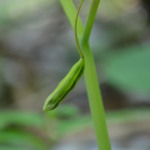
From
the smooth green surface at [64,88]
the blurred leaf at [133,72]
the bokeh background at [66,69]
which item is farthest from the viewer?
the bokeh background at [66,69]

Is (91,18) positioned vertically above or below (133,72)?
above

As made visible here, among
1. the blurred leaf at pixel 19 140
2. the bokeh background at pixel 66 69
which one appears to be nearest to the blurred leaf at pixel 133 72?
the bokeh background at pixel 66 69

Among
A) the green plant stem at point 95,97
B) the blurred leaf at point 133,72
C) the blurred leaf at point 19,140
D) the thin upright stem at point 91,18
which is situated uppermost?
the thin upright stem at point 91,18

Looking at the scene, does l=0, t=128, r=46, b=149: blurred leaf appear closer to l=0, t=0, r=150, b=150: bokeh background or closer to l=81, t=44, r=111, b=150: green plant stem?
l=0, t=0, r=150, b=150: bokeh background

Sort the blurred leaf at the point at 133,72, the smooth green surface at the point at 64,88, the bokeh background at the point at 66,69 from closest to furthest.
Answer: the smooth green surface at the point at 64,88
the blurred leaf at the point at 133,72
the bokeh background at the point at 66,69

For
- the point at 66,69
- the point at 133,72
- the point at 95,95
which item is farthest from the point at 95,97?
the point at 66,69

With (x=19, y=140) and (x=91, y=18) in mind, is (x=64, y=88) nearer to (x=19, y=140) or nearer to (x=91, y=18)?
(x=91, y=18)

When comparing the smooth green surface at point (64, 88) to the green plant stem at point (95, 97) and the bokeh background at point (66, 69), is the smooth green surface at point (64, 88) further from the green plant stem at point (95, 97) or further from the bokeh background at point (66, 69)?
the bokeh background at point (66, 69)

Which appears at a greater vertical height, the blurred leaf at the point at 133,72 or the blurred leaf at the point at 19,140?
the blurred leaf at the point at 133,72
